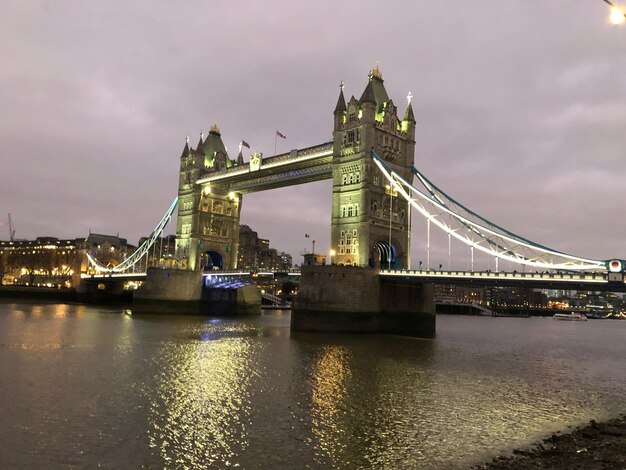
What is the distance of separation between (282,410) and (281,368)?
8.65m

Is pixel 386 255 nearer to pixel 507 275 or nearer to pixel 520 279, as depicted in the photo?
pixel 507 275

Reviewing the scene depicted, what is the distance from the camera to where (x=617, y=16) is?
8984 millimetres

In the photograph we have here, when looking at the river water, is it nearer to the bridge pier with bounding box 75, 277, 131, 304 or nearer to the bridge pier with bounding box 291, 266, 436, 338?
the bridge pier with bounding box 291, 266, 436, 338

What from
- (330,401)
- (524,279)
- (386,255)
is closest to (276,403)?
(330,401)

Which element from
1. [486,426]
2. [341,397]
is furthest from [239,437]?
[486,426]

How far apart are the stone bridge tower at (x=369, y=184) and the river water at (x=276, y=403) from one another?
1792 centimetres

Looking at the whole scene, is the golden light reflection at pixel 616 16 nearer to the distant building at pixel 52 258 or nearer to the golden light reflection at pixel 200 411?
the golden light reflection at pixel 200 411

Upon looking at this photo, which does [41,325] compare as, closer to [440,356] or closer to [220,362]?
[220,362]

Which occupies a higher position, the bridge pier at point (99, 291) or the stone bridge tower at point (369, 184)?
the stone bridge tower at point (369, 184)

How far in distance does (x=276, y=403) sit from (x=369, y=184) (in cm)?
3562

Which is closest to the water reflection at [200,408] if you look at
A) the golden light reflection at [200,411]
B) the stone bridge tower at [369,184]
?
the golden light reflection at [200,411]

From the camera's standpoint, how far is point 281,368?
26500 millimetres

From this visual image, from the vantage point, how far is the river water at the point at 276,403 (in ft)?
44.0

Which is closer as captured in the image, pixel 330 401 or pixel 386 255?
pixel 330 401
